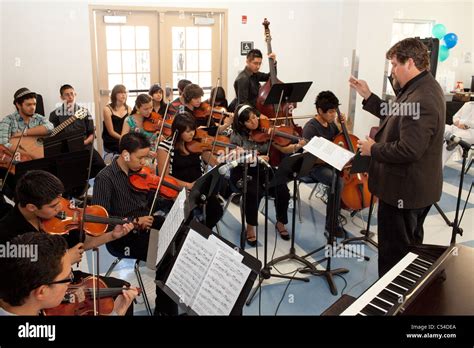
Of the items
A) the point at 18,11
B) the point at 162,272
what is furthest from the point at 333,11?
the point at 162,272

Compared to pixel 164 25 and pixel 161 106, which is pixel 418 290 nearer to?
pixel 161 106

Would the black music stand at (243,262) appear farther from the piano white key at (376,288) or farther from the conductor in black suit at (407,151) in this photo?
the conductor in black suit at (407,151)

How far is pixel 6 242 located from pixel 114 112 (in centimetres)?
296

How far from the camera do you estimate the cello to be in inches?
146

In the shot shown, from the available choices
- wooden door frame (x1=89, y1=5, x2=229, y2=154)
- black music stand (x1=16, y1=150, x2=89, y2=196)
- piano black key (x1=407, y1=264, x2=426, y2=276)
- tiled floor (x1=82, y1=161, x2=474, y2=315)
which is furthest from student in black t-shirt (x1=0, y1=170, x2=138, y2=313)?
wooden door frame (x1=89, y1=5, x2=229, y2=154)

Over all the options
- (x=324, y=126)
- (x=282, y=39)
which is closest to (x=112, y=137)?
(x=324, y=126)

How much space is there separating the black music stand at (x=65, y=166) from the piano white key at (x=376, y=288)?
2.29 metres

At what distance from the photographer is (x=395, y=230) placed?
2584mm

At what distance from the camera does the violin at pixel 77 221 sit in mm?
2287

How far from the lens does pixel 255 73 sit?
4.95m

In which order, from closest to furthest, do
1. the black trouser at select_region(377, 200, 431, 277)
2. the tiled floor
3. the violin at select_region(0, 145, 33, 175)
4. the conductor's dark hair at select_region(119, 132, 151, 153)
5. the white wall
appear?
1. the black trouser at select_region(377, 200, 431, 277)
2. the conductor's dark hair at select_region(119, 132, 151, 153)
3. the tiled floor
4. the violin at select_region(0, 145, 33, 175)
5. the white wall

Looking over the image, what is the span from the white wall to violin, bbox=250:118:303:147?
2897 millimetres

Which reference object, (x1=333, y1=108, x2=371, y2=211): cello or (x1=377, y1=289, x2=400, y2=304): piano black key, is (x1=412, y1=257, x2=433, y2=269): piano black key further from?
(x1=333, y1=108, x2=371, y2=211): cello

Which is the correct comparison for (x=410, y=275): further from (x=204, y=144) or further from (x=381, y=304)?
(x=204, y=144)
